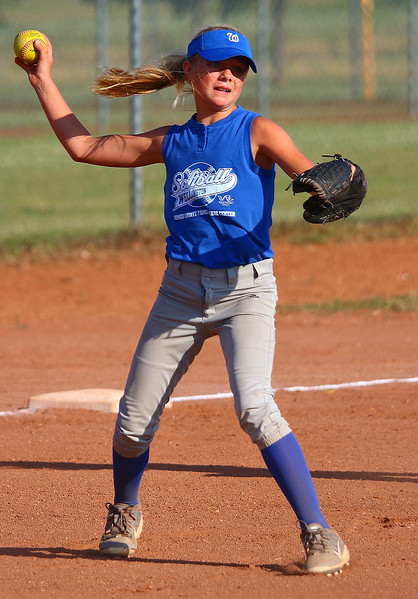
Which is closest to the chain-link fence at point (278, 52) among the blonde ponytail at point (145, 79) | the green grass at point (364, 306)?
the green grass at point (364, 306)

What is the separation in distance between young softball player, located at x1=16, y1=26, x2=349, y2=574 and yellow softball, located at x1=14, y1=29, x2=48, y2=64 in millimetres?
587

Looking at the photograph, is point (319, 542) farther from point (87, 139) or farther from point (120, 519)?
point (87, 139)

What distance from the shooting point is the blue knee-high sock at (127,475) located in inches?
147

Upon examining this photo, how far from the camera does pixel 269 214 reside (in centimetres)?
366

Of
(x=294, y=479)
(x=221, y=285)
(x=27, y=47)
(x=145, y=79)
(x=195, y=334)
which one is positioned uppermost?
(x=27, y=47)

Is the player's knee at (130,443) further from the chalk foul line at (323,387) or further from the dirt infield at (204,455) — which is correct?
the chalk foul line at (323,387)

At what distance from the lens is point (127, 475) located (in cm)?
375

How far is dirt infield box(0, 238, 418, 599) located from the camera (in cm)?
356

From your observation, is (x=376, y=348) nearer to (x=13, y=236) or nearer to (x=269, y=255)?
(x=269, y=255)

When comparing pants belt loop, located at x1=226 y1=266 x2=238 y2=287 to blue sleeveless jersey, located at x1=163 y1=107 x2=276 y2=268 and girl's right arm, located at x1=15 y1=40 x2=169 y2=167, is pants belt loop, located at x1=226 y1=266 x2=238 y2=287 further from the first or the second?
girl's right arm, located at x1=15 y1=40 x2=169 y2=167

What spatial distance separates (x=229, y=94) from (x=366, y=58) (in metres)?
Answer: 14.0

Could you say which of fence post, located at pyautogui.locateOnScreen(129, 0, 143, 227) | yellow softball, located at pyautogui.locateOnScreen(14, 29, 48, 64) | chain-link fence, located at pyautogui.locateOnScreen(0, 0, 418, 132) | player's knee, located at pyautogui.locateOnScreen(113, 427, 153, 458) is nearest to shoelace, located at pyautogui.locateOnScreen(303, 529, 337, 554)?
player's knee, located at pyautogui.locateOnScreen(113, 427, 153, 458)

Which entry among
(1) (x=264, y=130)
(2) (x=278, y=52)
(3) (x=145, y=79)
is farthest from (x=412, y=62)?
(1) (x=264, y=130)

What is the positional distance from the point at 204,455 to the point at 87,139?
1.93 m
